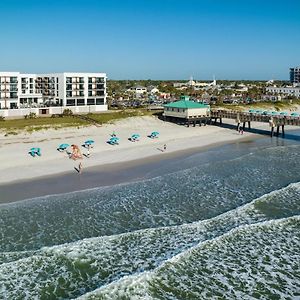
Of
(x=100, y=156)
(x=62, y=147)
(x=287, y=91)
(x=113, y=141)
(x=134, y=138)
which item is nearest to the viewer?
(x=100, y=156)

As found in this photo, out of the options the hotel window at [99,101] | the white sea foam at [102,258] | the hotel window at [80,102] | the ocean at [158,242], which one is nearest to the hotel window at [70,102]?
the hotel window at [80,102]

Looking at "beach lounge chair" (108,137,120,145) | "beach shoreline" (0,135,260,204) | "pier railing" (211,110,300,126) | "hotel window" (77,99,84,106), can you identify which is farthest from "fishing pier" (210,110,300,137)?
"hotel window" (77,99,84,106)

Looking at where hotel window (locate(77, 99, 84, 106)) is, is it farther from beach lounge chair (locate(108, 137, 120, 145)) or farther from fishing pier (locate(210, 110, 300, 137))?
beach lounge chair (locate(108, 137, 120, 145))

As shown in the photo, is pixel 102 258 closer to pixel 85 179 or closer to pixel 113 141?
pixel 85 179

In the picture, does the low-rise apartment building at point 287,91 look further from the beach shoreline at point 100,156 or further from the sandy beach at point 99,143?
the sandy beach at point 99,143

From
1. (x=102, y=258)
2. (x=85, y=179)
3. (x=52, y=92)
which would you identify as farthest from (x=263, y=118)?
(x=102, y=258)

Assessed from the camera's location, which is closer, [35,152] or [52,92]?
[35,152]
